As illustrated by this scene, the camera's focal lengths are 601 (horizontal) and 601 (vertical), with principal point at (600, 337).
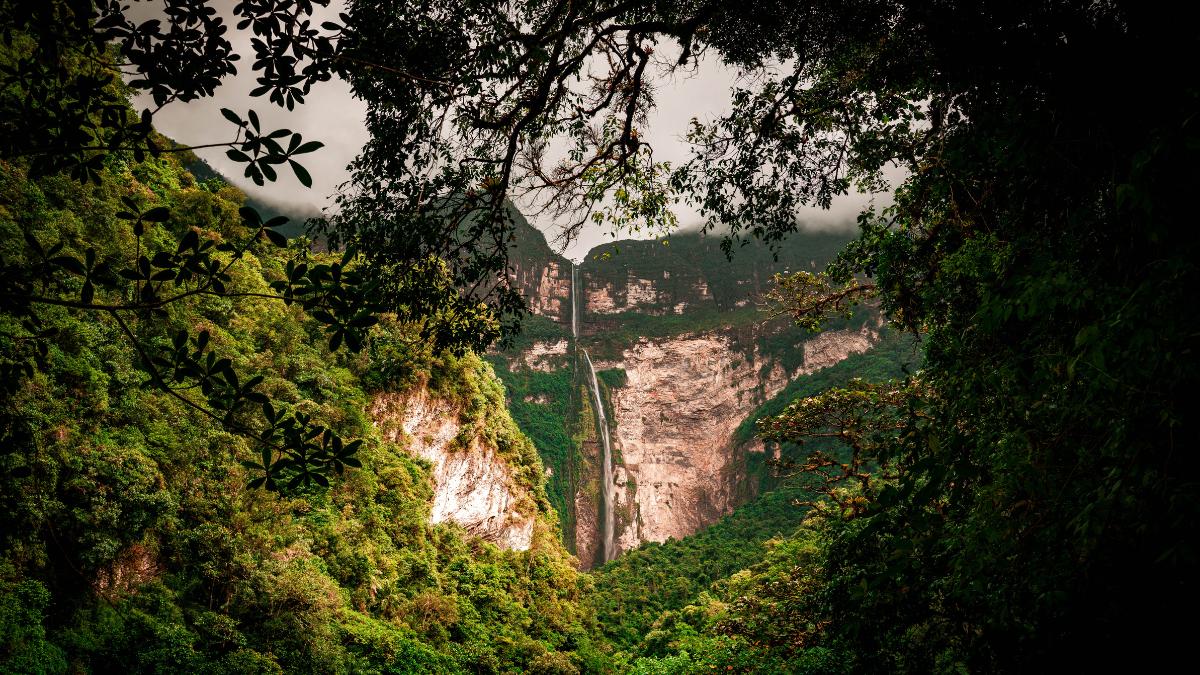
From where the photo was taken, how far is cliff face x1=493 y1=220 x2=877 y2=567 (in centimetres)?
5938

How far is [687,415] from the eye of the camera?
65438mm

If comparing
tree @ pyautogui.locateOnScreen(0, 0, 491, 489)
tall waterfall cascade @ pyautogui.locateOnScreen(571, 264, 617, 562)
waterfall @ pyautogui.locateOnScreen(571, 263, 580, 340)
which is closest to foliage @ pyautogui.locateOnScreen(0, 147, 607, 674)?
tree @ pyautogui.locateOnScreen(0, 0, 491, 489)

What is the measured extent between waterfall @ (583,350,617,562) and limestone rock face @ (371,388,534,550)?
28.8 metres

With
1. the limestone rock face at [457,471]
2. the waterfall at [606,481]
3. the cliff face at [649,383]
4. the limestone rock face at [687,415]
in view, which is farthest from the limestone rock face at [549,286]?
the limestone rock face at [457,471]

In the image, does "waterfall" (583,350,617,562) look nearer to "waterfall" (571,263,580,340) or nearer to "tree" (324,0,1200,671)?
"waterfall" (571,263,580,340)

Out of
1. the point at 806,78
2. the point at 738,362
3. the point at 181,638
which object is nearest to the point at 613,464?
the point at 738,362

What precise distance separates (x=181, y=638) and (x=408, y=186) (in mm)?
9346

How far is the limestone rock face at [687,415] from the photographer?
6078cm

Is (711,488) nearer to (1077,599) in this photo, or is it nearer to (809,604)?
(809,604)

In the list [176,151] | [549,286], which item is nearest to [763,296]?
[176,151]

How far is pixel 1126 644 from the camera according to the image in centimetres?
174

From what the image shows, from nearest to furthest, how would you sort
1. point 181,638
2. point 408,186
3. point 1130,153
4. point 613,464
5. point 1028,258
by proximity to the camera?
point 1130,153, point 1028,258, point 408,186, point 181,638, point 613,464

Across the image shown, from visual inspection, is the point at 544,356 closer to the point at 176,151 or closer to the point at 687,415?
the point at 687,415

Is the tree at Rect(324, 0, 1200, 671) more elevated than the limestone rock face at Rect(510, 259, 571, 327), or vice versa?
the limestone rock face at Rect(510, 259, 571, 327)
